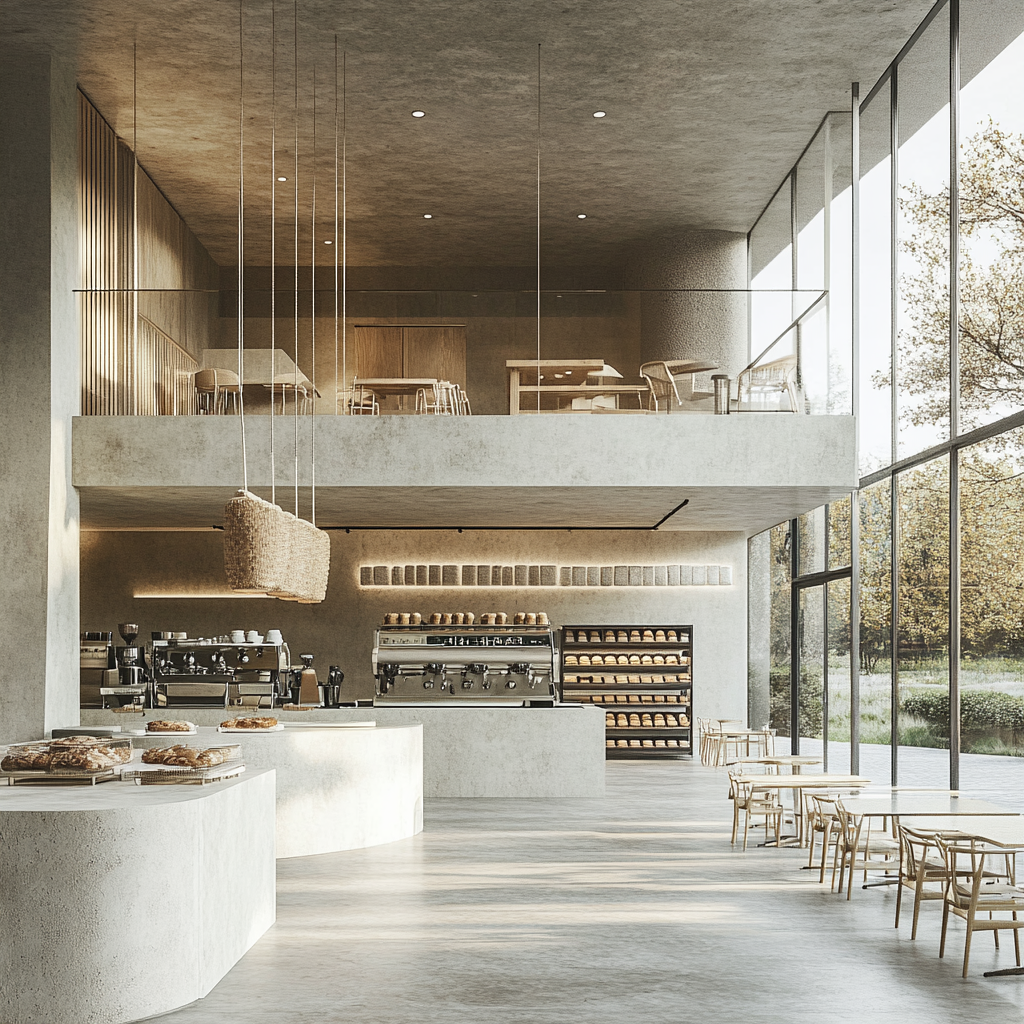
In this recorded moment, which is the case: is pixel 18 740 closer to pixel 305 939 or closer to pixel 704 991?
pixel 305 939

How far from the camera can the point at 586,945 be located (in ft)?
19.3

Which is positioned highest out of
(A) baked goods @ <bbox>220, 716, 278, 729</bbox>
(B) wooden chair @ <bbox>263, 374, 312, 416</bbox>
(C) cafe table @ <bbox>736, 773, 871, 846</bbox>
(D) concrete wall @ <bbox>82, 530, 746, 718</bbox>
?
(B) wooden chair @ <bbox>263, 374, 312, 416</bbox>

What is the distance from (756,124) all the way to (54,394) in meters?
7.57

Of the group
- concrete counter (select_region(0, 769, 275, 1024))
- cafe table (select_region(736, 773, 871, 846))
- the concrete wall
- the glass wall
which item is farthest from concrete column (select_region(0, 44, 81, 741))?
the glass wall

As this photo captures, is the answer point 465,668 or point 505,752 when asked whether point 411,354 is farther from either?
point 505,752

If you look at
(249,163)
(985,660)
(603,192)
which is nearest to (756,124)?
(603,192)

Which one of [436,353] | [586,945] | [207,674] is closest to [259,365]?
[436,353]

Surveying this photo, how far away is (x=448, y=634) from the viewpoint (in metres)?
12.5

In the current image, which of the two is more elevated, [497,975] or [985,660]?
[985,660]

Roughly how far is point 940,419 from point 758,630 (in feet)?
23.0

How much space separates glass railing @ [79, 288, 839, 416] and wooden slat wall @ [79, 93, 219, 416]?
0.5 inches

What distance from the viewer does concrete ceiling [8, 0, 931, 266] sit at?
32.7 feet

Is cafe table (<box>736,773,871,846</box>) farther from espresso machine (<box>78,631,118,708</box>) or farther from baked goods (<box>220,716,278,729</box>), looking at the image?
espresso machine (<box>78,631,118,708</box>)

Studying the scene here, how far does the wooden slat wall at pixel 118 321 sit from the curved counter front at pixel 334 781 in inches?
143
